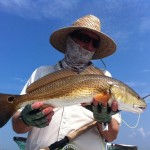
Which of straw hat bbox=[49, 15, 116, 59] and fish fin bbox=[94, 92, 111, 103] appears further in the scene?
straw hat bbox=[49, 15, 116, 59]

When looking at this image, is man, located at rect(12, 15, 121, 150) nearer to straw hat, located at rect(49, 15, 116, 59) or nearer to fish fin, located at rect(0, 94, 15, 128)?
straw hat, located at rect(49, 15, 116, 59)

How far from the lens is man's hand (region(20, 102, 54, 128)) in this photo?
7141 mm

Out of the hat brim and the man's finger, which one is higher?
the hat brim

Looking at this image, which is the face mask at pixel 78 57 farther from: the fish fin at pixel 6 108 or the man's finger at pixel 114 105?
the fish fin at pixel 6 108

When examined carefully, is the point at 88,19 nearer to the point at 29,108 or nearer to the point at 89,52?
the point at 89,52

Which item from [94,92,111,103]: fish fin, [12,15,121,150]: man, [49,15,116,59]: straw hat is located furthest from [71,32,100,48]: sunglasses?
[94,92,111,103]: fish fin

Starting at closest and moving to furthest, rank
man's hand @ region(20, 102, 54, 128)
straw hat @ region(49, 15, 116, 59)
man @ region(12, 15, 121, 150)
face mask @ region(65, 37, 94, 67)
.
Answer: man's hand @ region(20, 102, 54, 128) < man @ region(12, 15, 121, 150) < face mask @ region(65, 37, 94, 67) < straw hat @ region(49, 15, 116, 59)

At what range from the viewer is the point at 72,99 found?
7.19 metres

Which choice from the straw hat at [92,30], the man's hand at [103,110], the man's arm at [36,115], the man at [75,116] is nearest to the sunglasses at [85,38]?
the man at [75,116]

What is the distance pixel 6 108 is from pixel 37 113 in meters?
0.51

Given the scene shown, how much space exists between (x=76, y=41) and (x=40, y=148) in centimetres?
230

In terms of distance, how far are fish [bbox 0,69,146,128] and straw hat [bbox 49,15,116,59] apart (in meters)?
1.93

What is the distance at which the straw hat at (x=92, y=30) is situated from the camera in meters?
9.09

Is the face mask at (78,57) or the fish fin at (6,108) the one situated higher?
the face mask at (78,57)
